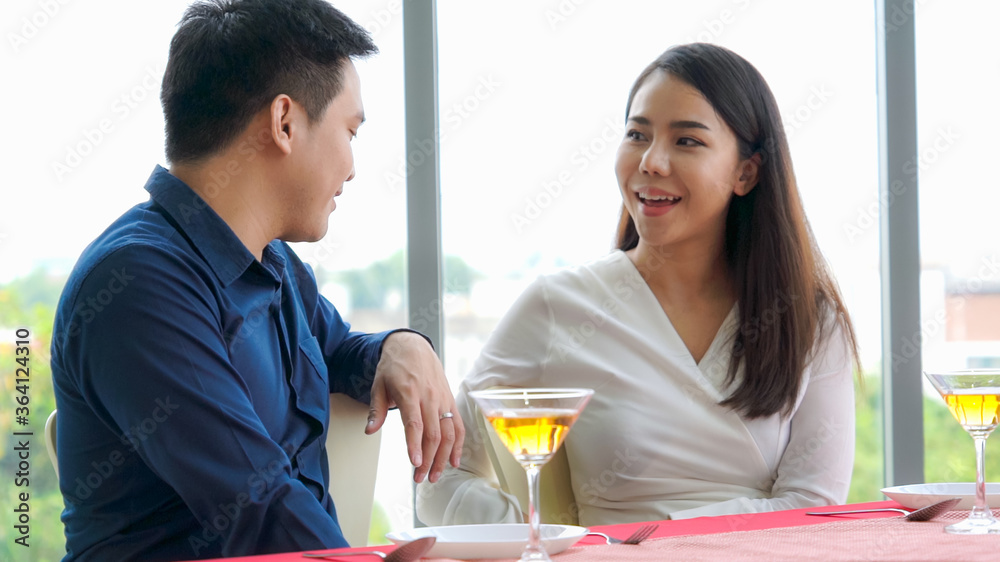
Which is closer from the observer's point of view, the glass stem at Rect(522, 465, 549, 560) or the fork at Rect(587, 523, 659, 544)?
the glass stem at Rect(522, 465, 549, 560)

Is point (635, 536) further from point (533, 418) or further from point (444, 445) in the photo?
point (444, 445)

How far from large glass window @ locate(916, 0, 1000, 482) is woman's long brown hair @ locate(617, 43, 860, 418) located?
1.14 metres

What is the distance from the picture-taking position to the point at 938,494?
129cm

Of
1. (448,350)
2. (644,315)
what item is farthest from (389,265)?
(644,315)

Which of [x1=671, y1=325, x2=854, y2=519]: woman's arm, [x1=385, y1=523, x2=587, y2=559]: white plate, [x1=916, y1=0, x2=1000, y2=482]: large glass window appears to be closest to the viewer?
[x1=385, y1=523, x2=587, y2=559]: white plate

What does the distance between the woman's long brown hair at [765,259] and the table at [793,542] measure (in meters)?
0.69

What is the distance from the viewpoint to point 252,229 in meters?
1.51

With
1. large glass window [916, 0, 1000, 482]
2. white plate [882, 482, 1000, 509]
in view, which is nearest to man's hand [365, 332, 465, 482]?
white plate [882, 482, 1000, 509]

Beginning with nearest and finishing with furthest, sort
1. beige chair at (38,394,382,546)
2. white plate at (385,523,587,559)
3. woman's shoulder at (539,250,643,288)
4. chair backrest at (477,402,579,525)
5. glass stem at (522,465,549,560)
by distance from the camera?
glass stem at (522,465,549,560) → white plate at (385,523,587,559) → beige chair at (38,394,382,546) → chair backrest at (477,402,579,525) → woman's shoulder at (539,250,643,288)

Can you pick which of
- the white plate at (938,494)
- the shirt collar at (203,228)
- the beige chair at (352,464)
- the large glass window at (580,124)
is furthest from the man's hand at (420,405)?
the large glass window at (580,124)

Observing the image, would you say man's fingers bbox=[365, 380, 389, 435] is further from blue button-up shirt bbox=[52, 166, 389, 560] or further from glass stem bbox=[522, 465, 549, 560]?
glass stem bbox=[522, 465, 549, 560]

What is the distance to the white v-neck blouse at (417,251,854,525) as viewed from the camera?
188 cm

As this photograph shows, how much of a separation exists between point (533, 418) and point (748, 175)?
138 centimetres

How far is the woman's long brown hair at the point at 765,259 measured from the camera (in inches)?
76.8
